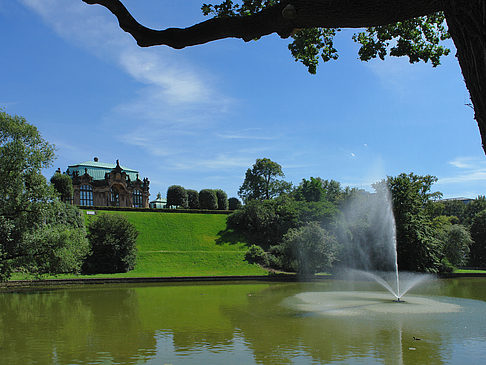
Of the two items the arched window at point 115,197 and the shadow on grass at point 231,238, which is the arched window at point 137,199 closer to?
→ the arched window at point 115,197

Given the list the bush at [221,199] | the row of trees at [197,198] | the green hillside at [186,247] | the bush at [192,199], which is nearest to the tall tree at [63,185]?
the green hillside at [186,247]

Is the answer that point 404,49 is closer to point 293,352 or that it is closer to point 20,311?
point 293,352

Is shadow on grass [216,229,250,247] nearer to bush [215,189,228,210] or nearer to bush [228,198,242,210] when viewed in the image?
bush [215,189,228,210]

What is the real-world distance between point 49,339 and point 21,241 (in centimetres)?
1191

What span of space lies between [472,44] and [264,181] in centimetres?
8179

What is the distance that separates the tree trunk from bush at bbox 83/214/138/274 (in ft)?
117

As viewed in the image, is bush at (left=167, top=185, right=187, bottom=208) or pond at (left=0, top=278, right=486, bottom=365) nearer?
pond at (left=0, top=278, right=486, bottom=365)

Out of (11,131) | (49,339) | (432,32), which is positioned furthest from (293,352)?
(11,131)

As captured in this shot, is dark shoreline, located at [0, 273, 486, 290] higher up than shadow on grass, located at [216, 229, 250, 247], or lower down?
lower down

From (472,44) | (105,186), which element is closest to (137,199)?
(105,186)

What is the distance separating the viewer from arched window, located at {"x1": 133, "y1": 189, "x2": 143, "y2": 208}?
236 ft

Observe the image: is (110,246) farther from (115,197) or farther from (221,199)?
(221,199)

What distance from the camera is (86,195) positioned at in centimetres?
6581

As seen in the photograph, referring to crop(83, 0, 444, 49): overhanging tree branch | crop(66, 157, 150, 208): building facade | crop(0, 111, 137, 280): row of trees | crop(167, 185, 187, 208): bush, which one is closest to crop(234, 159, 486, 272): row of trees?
crop(0, 111, 137, 280): row of trees
